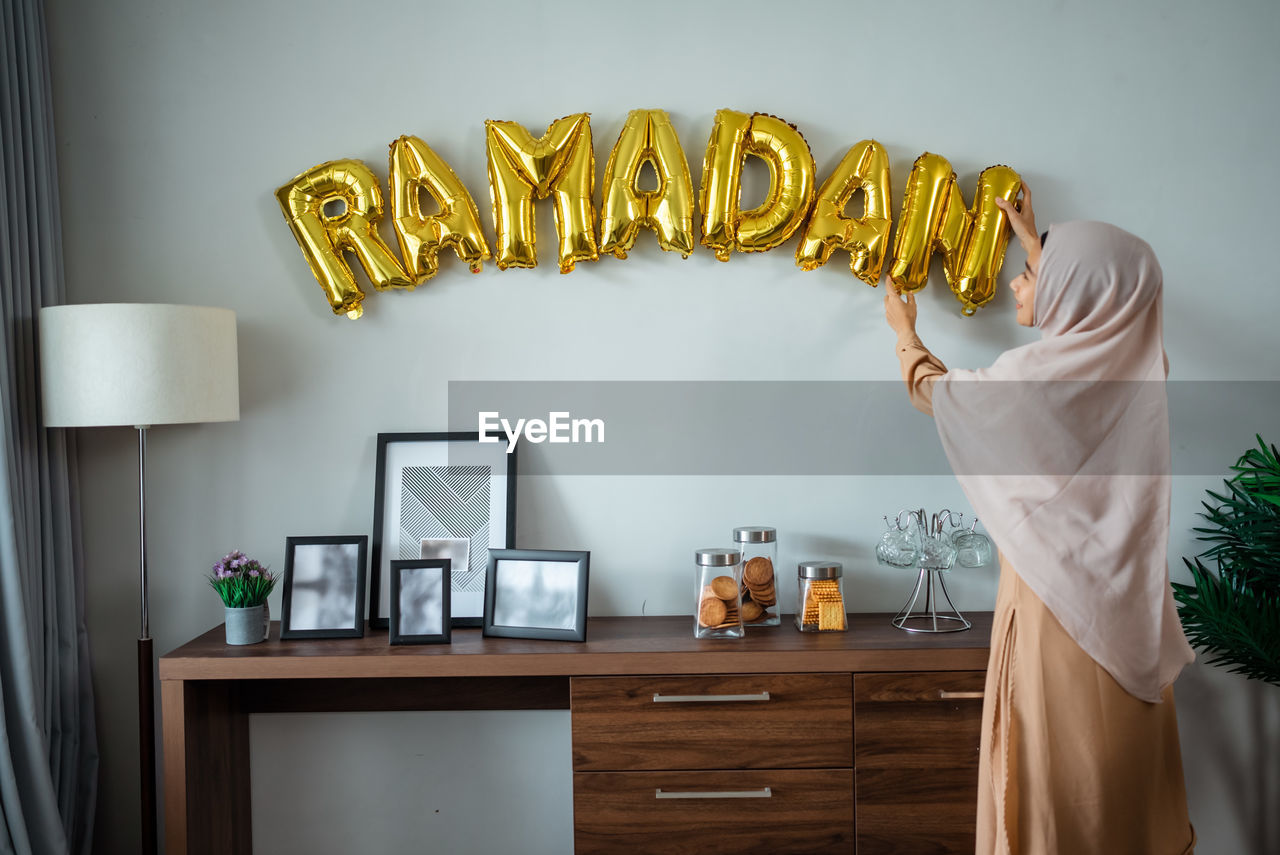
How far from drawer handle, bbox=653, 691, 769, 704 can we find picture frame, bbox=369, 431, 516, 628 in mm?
510

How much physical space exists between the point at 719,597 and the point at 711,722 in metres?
0.26

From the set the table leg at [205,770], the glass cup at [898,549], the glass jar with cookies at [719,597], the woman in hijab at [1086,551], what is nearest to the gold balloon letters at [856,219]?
the woman in hijab at [1086,551]

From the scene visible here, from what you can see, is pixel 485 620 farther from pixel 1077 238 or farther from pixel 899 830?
pixel 1077 238

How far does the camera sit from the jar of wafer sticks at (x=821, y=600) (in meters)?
1.89

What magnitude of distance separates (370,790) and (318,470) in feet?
2.70

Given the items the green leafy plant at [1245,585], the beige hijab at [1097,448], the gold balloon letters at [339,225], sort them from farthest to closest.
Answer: the gold balloon letters at [339,225] → the green leafy plant at [1245,585] → the beige hijab at [1097,448]

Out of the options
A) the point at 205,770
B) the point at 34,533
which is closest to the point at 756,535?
the point at 205,770

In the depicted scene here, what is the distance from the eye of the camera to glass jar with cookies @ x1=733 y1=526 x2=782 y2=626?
1.92 m

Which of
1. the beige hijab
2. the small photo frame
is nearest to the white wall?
the small photo frame

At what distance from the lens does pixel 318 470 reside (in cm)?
210

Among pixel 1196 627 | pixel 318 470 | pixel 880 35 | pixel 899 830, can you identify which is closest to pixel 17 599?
pixel 318 470

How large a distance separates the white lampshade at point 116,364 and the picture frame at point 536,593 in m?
0.75

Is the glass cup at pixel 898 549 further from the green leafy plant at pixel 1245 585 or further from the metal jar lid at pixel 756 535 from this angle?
the green leafy plant at pixel 1245 585

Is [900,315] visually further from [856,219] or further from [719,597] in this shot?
[719,597]
